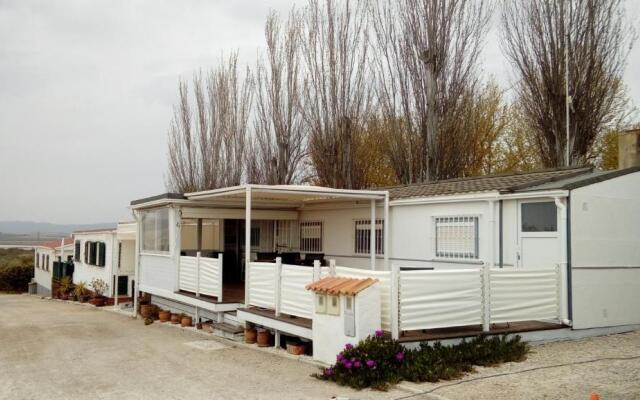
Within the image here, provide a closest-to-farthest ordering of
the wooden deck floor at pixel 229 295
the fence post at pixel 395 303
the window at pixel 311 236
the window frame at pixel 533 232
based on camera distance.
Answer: the fence post at pixel 395 303 → the window frame at pixel 533 232 → the wooden deck floor at pixel 229 295 → the window at pixel 311 236

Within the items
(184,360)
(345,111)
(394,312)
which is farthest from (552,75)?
(184,360)

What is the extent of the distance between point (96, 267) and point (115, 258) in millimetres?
2694

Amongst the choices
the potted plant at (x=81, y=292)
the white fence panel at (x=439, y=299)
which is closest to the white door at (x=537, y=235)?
the white fence panel at (x=439, y=299)

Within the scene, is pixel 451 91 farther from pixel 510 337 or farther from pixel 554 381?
pixel 554 381

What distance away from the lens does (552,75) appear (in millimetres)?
18047

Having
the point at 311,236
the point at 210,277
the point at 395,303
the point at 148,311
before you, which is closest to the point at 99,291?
the point at 148,311

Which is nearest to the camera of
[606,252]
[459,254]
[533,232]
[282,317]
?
[282,317]

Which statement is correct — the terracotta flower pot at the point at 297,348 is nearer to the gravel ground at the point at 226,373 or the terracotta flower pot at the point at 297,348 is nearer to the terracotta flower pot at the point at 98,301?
the gravel ground at the point at 226,373

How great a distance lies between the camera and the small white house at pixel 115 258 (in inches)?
814

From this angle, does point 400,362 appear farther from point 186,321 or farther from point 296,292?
point 186,321

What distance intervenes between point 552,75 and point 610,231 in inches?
358

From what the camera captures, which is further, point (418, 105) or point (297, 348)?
point (418, 105)

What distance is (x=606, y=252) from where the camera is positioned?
1025 cm

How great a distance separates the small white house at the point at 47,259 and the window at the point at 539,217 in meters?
24.5
